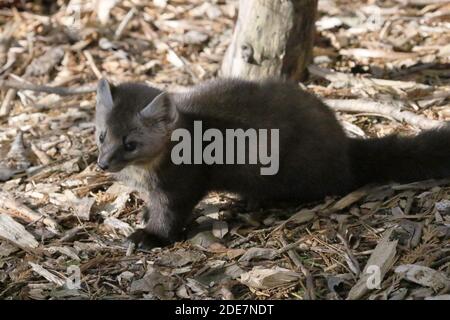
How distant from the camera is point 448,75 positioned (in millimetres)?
7426

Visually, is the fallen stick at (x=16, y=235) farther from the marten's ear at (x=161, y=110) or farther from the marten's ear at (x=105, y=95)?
the marten's ear at (x=161, y=110)

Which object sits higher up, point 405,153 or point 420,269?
point 405,153

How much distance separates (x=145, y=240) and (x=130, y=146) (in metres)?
0.74

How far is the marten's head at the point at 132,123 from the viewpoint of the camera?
18.4 ft

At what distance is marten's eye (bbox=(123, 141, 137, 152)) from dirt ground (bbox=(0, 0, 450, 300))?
719mm

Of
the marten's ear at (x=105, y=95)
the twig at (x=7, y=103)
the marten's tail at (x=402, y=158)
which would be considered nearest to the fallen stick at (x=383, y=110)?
the marten's tail at (x=402, y=158)

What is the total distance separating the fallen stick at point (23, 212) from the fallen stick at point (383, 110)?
276 cm

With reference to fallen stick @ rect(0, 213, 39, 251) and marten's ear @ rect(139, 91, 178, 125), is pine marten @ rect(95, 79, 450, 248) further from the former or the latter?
fallen stick @ rect(0, 213, 39, 251)

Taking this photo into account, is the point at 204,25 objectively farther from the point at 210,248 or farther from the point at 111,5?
the point at 210,248

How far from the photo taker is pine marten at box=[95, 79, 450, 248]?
223 inches

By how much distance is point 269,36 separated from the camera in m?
6.94

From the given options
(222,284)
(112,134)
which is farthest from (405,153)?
(112,134)

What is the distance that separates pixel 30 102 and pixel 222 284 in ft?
12.9

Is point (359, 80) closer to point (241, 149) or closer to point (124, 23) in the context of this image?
point (241, 149)
